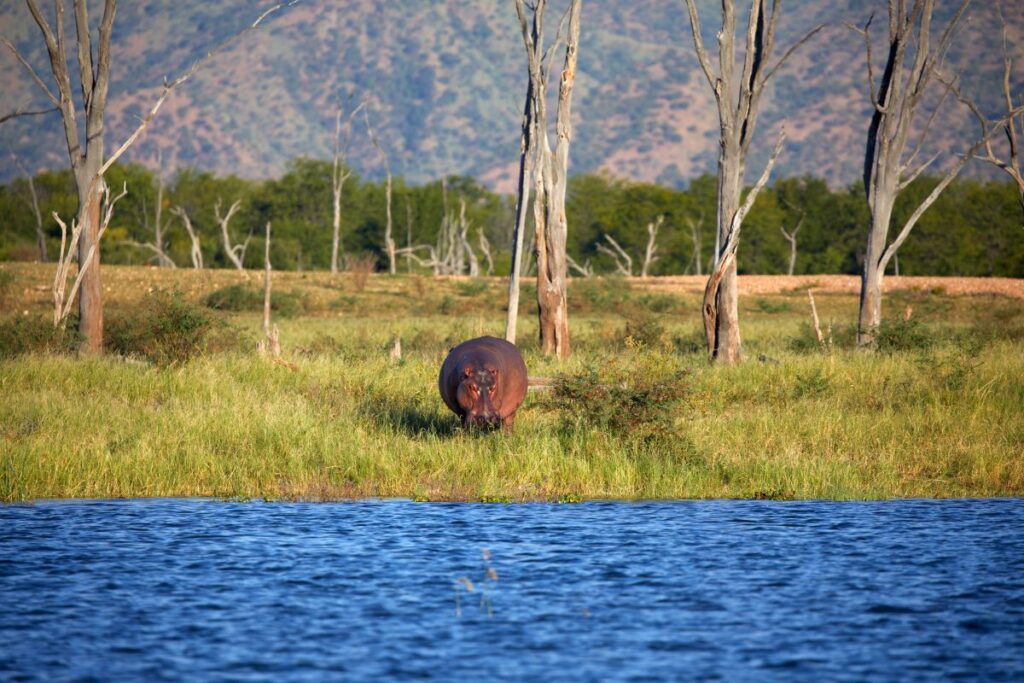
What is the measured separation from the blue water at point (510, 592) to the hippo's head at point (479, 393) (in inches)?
73.8

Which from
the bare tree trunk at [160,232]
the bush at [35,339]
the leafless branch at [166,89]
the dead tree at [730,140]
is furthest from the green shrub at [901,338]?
the bare tree trunk at [160,232]

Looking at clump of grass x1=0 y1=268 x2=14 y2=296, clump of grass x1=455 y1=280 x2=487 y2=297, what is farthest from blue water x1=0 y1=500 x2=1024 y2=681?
clump of grass x1=455 y1=280 x2=487 y2=297

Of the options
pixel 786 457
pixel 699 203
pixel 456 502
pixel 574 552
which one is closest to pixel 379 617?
pixel 574 552

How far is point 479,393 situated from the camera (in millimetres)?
13820

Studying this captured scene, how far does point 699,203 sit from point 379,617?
239 ft

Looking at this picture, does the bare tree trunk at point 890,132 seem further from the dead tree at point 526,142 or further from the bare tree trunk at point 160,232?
the bare tree trunk at point 160,232

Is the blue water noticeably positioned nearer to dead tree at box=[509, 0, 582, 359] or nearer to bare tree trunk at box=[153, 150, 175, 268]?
dead tree at box=[509, 0, 582, 359]

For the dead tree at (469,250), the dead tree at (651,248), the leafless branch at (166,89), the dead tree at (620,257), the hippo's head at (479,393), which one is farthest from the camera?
the dead tree at (469,250)

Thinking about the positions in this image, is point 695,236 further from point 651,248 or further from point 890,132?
point 890,132

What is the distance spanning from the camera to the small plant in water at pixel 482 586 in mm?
8578

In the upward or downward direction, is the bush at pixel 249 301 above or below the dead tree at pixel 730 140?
below

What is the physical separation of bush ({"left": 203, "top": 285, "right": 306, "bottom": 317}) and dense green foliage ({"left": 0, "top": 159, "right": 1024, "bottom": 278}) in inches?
885

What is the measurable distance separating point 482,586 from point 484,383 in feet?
16.1

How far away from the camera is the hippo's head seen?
13.8 m
